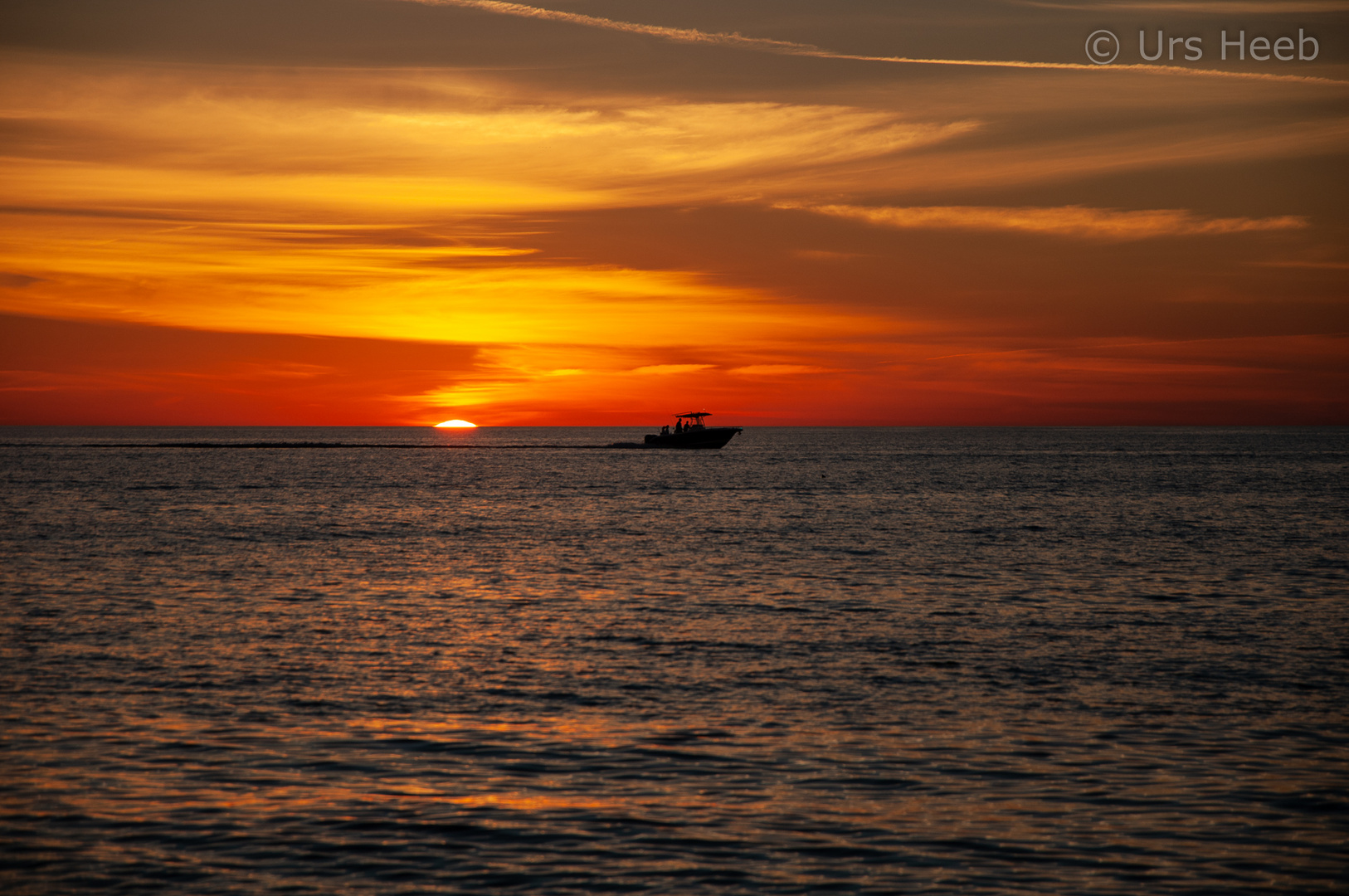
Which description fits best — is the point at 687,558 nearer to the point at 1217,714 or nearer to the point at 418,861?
the point at 1217,714

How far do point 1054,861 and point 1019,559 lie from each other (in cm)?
3799

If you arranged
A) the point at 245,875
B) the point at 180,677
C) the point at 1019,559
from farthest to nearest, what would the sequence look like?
the point at 1019,559 < the point at 180,677 < the point at 245,875

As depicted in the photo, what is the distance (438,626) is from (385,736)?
12.2 metres

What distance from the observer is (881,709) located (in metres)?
21.3

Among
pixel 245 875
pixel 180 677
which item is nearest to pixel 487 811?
pixel 245 875

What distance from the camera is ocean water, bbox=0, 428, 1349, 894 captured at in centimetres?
1355

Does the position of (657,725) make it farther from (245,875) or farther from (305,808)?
(245,875)

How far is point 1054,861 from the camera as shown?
531 inches

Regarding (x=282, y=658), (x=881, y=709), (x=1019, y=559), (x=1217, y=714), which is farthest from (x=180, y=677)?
(x=1019, y=559)

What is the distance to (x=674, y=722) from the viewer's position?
2012 cm

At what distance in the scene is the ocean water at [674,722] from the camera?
13.6 metres

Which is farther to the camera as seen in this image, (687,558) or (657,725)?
(687,558)

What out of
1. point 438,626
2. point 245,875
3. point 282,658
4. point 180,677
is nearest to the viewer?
point 245,875

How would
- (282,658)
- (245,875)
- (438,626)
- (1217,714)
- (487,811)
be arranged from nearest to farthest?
(245,875), (487,811), (1217,714), (282,658), (438,626)
